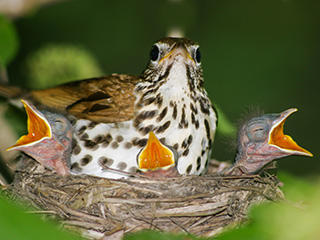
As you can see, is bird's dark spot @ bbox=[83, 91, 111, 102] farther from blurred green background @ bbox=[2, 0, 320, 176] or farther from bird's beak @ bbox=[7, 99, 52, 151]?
blurred green background @ bbox=[2, 0, 320, 176]

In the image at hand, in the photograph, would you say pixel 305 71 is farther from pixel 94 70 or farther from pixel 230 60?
pixel 94 70

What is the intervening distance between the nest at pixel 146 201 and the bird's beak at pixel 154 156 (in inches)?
3.2

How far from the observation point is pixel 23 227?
2.25 ft

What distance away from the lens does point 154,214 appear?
2.09 metres

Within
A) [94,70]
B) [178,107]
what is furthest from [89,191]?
[94,70]

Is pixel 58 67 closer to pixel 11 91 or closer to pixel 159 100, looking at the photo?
pixel 11 91

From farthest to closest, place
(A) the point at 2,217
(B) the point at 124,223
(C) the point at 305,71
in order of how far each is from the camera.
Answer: (C) the point at 305,71
(B) the point at 124,223
(A) the point at 2,217

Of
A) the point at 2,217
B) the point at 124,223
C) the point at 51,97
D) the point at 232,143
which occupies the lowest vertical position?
the point at 124,223

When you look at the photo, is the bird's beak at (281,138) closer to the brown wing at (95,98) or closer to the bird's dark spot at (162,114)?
the bird's dark spot at (162,114)

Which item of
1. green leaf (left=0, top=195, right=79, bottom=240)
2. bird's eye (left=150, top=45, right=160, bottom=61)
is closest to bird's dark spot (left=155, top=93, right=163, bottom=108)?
bird's eye (left=150, top=45, right=160, bottom=61)

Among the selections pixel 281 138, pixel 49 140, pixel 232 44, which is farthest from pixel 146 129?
pixel 232 44

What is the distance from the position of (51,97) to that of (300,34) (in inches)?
130

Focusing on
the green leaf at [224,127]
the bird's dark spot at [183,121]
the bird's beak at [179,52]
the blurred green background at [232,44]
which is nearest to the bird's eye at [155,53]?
the bird's beak at [179,52]

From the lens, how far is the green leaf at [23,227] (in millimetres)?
674
